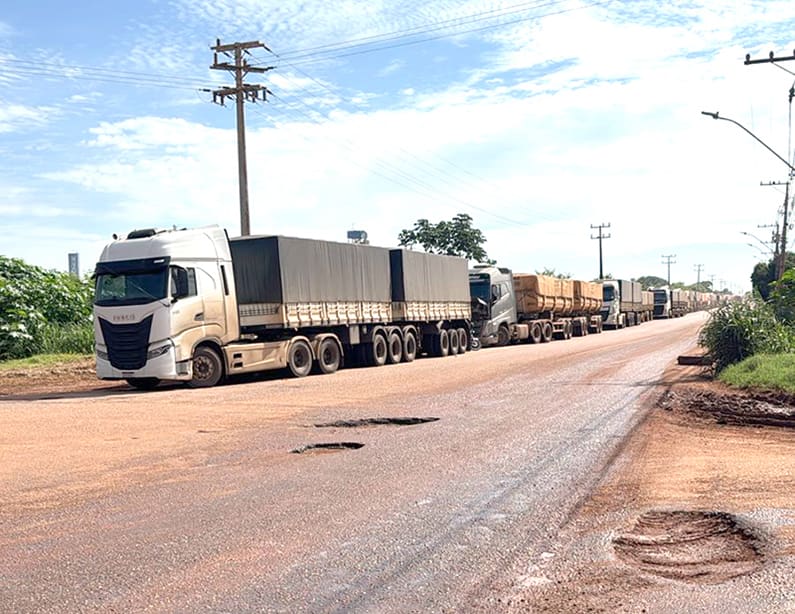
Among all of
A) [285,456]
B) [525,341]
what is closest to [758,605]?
[285,456]

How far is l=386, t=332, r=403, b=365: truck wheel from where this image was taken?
26547mm

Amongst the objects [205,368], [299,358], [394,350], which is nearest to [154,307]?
[205,368]

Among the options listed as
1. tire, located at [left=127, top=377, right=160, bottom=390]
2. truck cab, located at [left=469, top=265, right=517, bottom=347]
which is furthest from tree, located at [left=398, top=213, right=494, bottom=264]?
tire, located at [left=127, top=377, right=160, bottom=390]

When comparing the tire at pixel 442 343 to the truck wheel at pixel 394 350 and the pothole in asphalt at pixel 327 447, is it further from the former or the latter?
the pothole in asphalt at pixel 327 447

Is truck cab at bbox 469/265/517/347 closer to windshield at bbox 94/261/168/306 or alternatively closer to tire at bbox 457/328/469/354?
tire at bbox 457/328/469/354

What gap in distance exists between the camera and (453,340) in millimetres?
31391

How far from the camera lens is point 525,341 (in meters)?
40.8

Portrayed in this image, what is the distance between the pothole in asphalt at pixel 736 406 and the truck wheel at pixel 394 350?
1225 centimetres

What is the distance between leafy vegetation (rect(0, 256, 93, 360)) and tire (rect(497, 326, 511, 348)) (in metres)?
16.2

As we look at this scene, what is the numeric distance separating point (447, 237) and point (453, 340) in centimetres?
3400

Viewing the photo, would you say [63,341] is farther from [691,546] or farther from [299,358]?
[691,546]

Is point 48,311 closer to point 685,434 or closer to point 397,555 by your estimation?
point 685,434

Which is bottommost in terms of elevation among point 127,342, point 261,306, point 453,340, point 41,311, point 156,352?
point 453,340

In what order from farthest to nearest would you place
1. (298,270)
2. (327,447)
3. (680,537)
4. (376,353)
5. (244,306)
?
(376,353)
(298,270)
(244,306)
(327,447)
(680,537)
